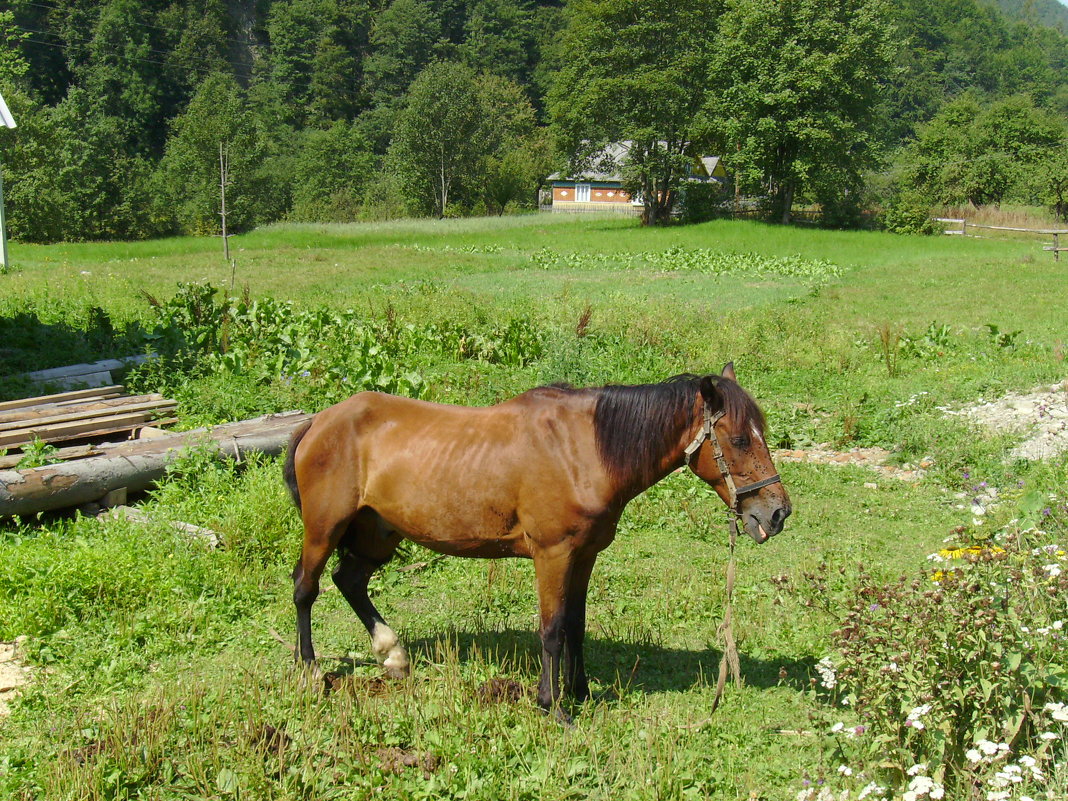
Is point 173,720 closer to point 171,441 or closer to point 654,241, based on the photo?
point 171,441

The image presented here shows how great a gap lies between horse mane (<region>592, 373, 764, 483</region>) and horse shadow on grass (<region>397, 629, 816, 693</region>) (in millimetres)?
1235

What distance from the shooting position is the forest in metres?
50.2

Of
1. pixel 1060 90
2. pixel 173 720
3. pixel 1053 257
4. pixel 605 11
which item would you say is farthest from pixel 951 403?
pixel 1060 90

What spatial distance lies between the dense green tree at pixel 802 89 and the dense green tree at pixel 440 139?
27.3 meters

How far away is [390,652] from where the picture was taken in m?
5.20

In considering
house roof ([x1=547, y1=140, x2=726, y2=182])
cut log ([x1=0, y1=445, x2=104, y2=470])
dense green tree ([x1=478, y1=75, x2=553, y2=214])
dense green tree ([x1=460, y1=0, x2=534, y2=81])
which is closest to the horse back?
cut log ([x1=0, y1=445, x2=104, y2=470])

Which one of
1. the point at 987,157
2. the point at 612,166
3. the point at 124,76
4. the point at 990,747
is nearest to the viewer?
the point at 990,747

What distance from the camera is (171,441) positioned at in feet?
28.2

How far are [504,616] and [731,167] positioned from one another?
51.1 metres

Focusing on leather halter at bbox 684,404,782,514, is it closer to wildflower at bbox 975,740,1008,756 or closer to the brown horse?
the brown horse

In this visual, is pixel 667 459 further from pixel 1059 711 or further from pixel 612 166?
pixel 612 166

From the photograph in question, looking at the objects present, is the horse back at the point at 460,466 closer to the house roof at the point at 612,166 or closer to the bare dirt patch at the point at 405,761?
the bare dirt patch at the point at 405,761

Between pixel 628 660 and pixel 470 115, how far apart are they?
73580mm

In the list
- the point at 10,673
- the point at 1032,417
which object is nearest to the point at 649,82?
the point at 1032,417
